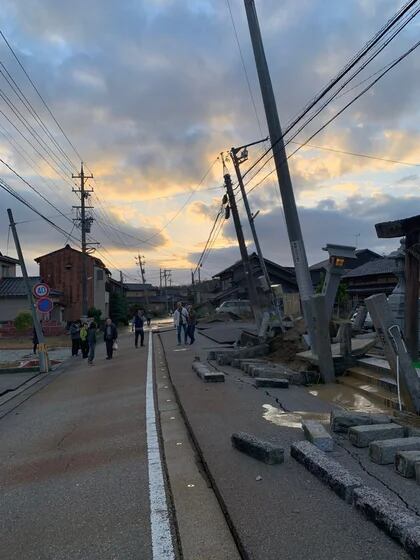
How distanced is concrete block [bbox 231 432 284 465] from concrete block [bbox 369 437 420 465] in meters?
0.95

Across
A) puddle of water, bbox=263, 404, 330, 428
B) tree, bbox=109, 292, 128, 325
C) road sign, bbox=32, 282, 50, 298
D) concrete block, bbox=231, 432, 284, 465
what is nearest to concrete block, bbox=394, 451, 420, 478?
concrete block, bbox=231, 432, 284, 465

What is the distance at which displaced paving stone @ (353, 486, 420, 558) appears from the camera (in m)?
3.38

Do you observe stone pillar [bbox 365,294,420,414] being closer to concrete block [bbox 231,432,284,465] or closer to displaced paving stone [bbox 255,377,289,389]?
displaced paving stone [bbox 255,377,289,389]

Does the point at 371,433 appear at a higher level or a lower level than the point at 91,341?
lower

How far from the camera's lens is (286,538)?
3719mm

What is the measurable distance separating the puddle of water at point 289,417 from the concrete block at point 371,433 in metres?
1.26

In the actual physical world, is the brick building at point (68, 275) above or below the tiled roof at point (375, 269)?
above

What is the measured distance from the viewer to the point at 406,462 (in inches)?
193

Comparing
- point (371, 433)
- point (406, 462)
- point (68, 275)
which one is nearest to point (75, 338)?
point (371, 433)

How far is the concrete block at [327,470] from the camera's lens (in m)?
4.31

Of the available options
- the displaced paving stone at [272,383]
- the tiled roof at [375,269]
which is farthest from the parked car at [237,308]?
the displaced paving stone at [272,383]

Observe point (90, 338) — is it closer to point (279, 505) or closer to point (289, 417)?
point (289, 417)

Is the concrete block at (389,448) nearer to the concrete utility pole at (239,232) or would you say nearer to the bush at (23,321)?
the concrete utility pole at (239,232)

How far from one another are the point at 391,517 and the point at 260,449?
6.46 feet
